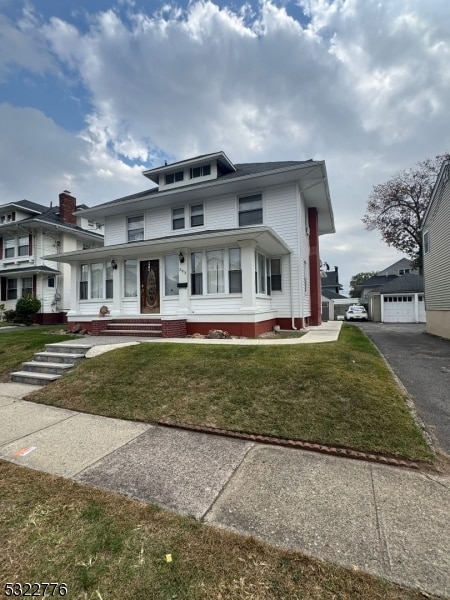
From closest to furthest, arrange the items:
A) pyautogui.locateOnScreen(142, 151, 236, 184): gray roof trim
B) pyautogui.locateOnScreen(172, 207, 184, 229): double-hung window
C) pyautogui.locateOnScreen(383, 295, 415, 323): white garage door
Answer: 1. pyautogui.locateOnScreen(142, 151, 236, 184): gray roof trim
2. pyautogui.locateOnScreen(172, 207, 184, 229): double-hung window
3. pyautogui.locateOnScreen(383, 295, 415, 323): white garage door

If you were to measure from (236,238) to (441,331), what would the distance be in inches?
431

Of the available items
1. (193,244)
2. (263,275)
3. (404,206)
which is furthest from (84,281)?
(404,206)

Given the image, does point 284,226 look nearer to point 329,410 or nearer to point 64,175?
point 329,410

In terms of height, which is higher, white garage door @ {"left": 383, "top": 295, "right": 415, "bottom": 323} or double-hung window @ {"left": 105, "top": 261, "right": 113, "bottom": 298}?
double-hung window @ {"left": 105, "top": 261, "right": 113, "bottom": 298}

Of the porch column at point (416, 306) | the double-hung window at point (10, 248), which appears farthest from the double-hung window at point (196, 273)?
the porch column at point (416, 306)

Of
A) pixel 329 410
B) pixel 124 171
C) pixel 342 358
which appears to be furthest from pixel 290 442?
pixel 124 171

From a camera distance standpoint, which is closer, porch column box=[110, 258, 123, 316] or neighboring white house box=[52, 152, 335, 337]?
neighboring white house box=[52, 152, 335, 337]

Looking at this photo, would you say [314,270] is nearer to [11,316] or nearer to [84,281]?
[84,281]

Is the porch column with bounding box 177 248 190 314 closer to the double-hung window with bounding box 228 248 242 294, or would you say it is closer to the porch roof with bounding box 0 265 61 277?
the double-hung window with bounding box 228 248 242 294

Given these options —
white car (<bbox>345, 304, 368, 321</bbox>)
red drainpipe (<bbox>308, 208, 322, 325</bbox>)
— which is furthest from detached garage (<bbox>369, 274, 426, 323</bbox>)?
red drainpipe (<bbox>308, 208, 322, 325</bbox>)

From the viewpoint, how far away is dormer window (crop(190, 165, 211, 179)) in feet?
46.2

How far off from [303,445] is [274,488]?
3.10 feet

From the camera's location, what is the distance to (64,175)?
70.0 feet

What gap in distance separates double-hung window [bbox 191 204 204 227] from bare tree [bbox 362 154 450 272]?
21.3 m
